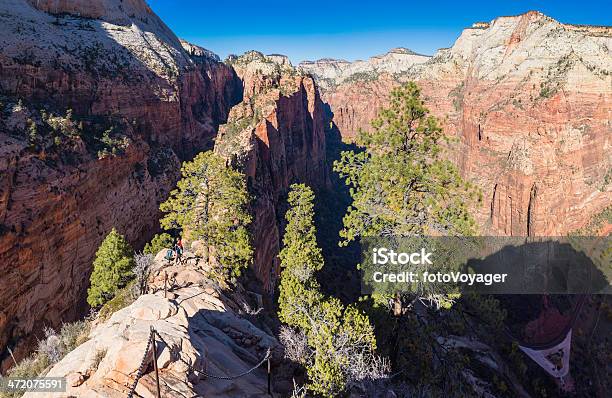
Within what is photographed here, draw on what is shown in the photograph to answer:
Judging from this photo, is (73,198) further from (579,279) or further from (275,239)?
(579,279)

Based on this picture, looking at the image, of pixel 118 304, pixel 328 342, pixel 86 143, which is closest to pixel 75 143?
pixel 86 143

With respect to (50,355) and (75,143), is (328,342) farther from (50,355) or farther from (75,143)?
(75,143)

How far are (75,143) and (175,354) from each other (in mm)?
32523

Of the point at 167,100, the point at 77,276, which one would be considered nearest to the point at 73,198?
the point at 77,276

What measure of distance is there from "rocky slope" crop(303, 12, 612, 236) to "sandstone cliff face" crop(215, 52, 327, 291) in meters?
23.6

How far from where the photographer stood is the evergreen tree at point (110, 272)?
21.0 meters

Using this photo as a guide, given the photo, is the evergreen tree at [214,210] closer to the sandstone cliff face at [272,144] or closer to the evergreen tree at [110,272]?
the evergreen tree at [110,272]

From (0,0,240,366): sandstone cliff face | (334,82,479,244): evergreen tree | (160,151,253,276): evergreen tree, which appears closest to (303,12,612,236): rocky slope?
(160,151,253,276): evergreen tree

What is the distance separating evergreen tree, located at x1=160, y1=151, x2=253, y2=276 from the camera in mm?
19281

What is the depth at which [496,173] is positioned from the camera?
252 ft

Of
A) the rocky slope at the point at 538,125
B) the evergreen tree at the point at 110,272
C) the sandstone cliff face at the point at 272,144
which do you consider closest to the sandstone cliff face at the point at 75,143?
the evergreen tree at the point at 110,272

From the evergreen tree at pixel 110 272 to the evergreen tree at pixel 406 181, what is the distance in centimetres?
1572

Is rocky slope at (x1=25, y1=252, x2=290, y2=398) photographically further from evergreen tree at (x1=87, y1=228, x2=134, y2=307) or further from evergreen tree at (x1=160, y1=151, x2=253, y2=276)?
evergreen tree at (x1=87, y1=228, x2=134, y2=307)

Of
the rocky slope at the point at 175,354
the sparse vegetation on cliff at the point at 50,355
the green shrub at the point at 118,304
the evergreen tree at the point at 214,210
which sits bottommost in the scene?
the sparse vegetation on cliff at the point at 50,355
